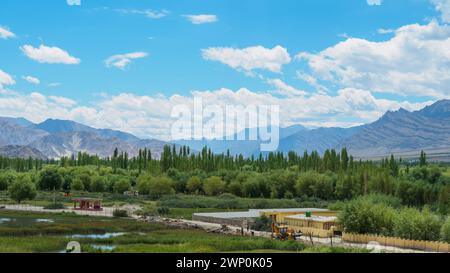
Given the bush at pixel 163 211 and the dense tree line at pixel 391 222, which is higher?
the dense tree line at pixel 391 222

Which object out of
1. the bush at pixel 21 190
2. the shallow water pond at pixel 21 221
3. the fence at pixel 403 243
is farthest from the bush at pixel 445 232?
the bush at pixel 21 190

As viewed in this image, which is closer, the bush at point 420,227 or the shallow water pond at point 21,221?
the bush at point 420,227

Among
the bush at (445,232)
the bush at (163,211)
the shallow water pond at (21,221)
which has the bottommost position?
the bush at (163,211)

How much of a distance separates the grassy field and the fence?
8471 millimetres

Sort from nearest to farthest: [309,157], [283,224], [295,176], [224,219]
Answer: [283,224] → [224,219] → [295,176] → [309,157]

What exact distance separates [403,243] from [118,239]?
77.3 ft

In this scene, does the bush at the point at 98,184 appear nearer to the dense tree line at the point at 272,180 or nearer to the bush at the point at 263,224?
the dense tree line at the point at 272,180

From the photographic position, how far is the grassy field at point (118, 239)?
120ft

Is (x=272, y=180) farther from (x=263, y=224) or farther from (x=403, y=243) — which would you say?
(x=403, y=243)

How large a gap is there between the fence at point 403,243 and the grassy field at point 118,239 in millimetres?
8471
